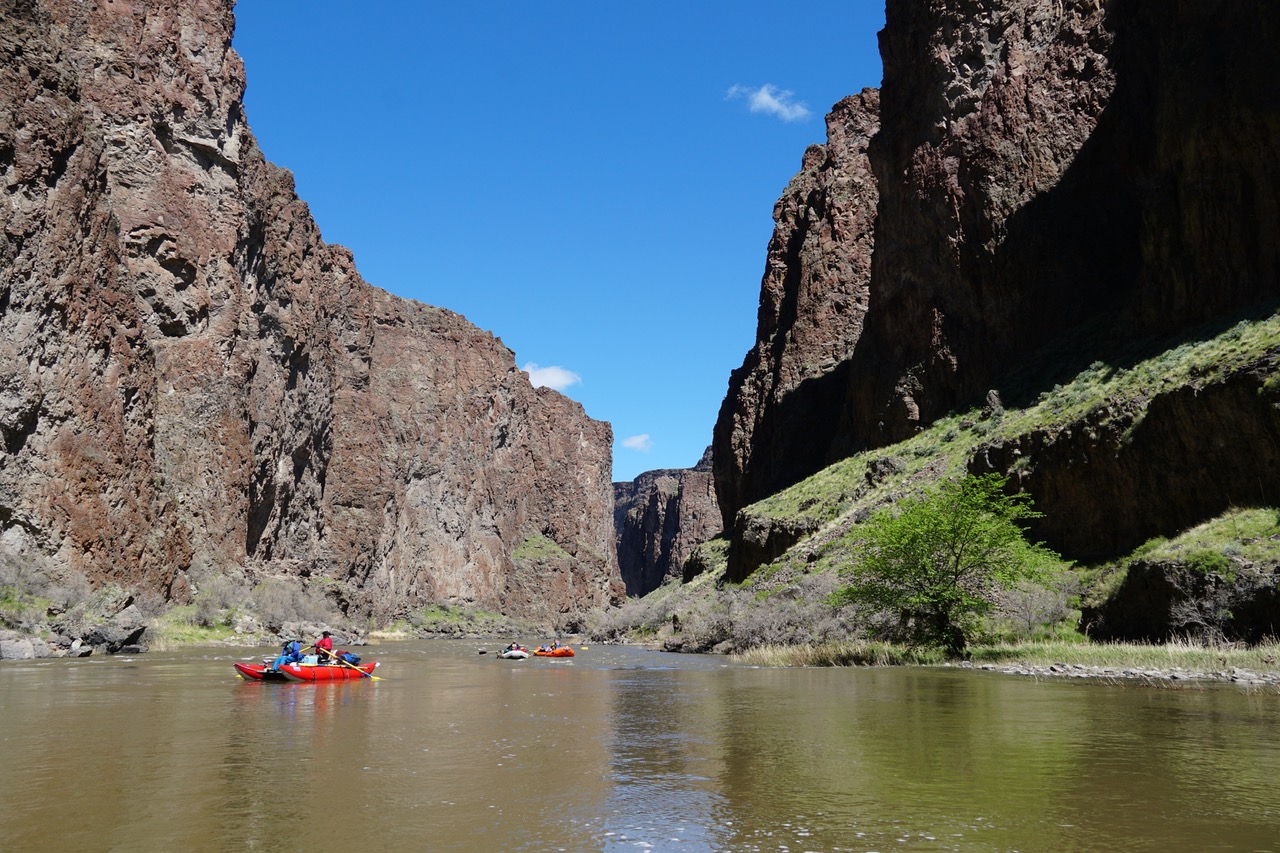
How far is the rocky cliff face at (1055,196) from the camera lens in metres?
45.3

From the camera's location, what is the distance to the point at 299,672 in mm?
30188

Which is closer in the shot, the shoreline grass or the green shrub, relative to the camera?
the shoreline grass

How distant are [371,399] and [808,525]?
276ft

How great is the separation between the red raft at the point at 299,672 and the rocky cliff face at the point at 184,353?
30350 millimetres

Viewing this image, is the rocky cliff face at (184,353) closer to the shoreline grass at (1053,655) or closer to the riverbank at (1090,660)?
the shoreline grass at (1053,655)

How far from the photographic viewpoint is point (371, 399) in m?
134

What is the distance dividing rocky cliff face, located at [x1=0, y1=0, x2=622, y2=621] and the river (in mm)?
40668

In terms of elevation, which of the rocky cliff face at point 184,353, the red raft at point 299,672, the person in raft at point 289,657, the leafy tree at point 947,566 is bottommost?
the red raft at point 299,672

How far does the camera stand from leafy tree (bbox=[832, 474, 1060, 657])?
33.9m

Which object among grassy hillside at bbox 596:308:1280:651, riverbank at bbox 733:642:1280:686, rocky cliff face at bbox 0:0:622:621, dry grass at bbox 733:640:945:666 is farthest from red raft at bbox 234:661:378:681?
rocky cliff face at bbox 0:0:622:621

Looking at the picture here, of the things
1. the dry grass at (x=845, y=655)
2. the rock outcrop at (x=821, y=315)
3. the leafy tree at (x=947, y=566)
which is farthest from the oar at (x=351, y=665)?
the rock outcrop at (x=821, y=315)

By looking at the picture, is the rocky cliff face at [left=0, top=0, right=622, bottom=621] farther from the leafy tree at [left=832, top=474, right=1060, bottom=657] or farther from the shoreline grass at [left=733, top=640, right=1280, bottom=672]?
the leafy tree at [left=832, top=474, right=1060, bottom=657]

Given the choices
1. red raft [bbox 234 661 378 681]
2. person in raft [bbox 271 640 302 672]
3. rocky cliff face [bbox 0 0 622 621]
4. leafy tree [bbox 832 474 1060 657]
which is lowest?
red raft [bbox 234 661 378 681]

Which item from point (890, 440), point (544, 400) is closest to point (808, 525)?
point (890, 440)
